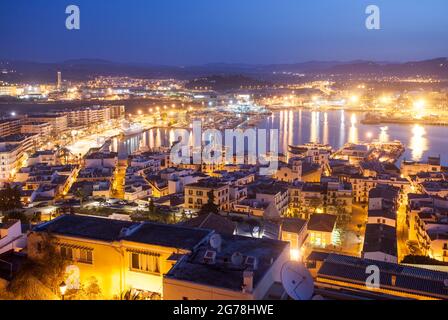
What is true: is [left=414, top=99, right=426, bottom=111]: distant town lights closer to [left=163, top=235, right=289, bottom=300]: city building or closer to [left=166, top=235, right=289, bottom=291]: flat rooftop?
[left=166, top=235, right=289, bottom=291]: flat rooftop

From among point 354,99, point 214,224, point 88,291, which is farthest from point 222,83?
point 88,291

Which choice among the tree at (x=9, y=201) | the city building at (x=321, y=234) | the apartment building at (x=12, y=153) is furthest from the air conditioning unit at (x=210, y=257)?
the apartment building at (x=12, y=153)

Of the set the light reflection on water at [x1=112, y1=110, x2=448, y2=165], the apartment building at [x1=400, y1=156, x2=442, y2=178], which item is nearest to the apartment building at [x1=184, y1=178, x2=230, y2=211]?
the apartment building at [x1=400, y1=156, x2=442, y2=178]

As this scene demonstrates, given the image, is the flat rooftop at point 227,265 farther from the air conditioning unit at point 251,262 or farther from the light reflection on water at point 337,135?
the light reflection on water at point 337,135

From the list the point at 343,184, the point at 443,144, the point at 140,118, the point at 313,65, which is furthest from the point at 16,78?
the point at 313,65

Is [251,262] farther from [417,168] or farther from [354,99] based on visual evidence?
[354,99]
